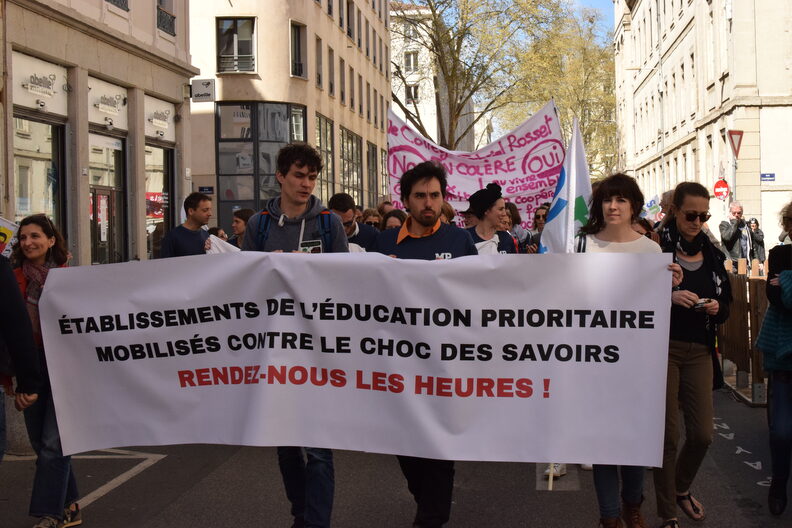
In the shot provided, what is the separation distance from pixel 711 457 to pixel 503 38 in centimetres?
3410

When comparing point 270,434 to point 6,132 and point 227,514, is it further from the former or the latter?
point 6,132

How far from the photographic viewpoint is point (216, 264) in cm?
512

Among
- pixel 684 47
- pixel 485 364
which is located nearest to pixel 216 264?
pixel 485 364

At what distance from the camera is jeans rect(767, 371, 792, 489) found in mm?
5609

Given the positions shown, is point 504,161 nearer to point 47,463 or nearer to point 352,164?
point 47,463

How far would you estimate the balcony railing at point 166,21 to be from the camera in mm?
21766

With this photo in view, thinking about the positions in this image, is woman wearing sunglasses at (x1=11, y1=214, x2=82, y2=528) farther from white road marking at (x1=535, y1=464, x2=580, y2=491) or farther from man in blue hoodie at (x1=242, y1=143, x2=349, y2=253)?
white road marking at (x1=535, y1=464, x2=580, y2=491)

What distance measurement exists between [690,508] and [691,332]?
3.64 feet

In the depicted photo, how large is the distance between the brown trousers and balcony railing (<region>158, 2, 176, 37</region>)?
18.6 meters

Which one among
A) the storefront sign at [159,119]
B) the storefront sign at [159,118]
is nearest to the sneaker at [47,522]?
the storefront sign at [159,119]

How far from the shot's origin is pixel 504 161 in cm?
1170

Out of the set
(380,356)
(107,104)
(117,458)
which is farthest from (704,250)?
(107,104)

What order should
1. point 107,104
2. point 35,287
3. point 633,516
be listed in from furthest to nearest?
point 107,104
point 35,287
point 633,516

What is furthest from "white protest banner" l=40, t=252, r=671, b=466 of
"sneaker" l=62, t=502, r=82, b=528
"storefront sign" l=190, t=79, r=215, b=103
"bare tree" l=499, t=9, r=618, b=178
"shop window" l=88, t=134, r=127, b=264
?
"bare tree" l=499, t=9, r=618, b=178
